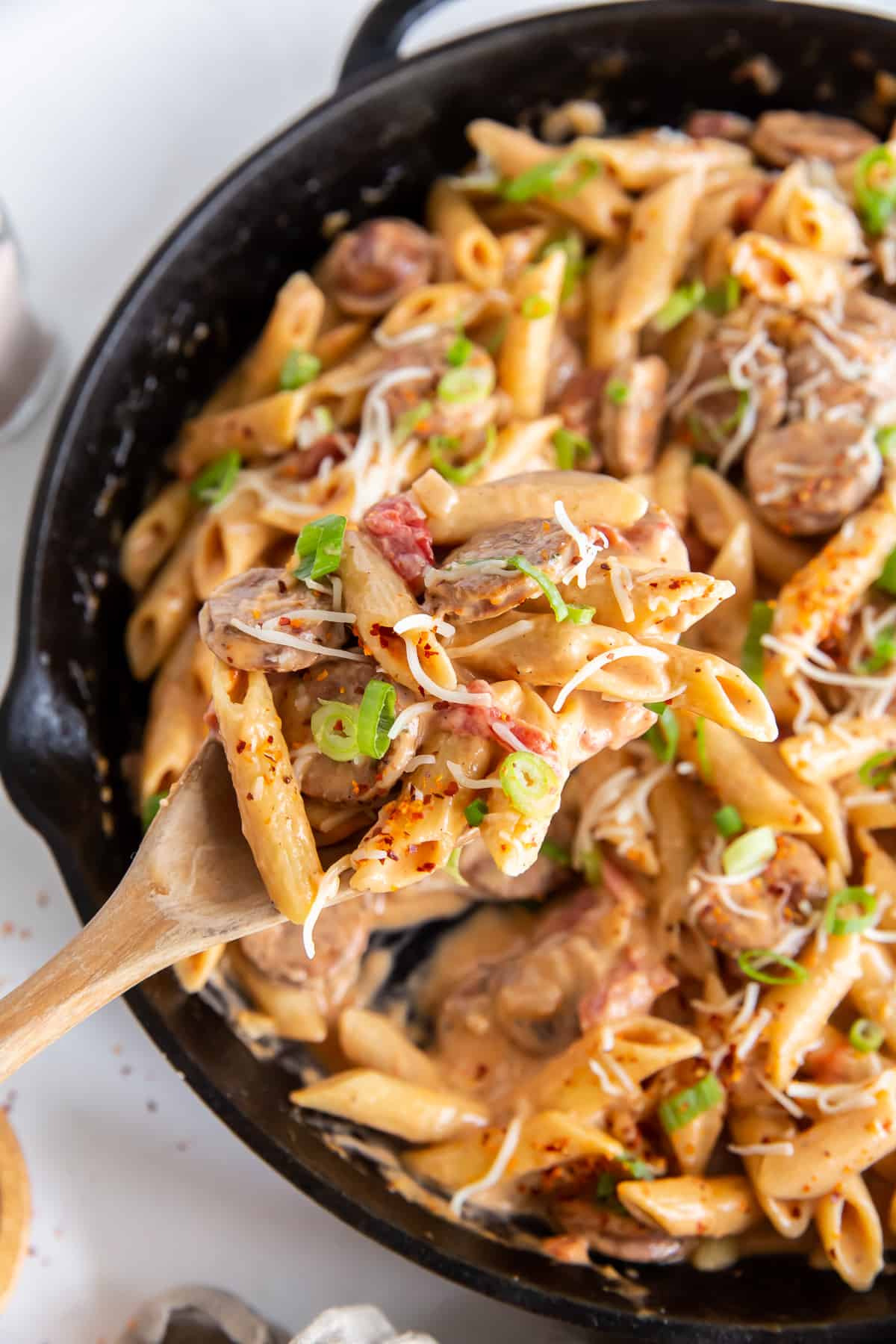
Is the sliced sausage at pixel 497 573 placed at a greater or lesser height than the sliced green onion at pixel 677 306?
greater

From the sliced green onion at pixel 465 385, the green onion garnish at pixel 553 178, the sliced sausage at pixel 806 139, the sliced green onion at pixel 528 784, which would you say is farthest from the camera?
the sliced sausage at pixel 806 139

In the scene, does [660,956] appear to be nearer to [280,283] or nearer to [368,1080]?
[368,1080]

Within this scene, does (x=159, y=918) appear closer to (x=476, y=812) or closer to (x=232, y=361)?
(x=476, y=812)

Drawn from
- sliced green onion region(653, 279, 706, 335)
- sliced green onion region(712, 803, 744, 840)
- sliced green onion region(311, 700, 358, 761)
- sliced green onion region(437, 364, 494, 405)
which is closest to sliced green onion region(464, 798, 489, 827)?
sliced green onion region(311, 700, 358, 761)

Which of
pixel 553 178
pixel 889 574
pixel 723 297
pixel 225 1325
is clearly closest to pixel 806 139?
pixel 723 297

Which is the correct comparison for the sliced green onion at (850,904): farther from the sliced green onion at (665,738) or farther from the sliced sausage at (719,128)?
the sliced sausage at (719,128)

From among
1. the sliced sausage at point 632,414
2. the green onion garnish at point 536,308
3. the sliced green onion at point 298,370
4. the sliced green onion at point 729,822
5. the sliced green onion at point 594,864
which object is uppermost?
the sliced green onion at point 298,370

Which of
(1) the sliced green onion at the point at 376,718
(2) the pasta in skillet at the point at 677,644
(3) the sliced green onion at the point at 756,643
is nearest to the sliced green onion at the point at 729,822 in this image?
(2) the pasta in skillet at the point at 677,644
